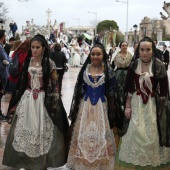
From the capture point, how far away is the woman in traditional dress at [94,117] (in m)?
5.93

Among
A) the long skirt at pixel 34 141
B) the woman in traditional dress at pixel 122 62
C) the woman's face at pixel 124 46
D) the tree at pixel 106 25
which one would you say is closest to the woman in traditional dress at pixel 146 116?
the long skirt at pixel 34 141

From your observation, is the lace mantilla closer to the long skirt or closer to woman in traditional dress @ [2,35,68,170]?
woman in traditional dress @ [2,35,68,170]

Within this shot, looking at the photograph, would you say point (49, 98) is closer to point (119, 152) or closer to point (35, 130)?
point (35, 130)

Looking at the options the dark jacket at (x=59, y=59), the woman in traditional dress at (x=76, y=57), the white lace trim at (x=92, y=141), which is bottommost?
the woman in traditional dress at (x=76, y=57)

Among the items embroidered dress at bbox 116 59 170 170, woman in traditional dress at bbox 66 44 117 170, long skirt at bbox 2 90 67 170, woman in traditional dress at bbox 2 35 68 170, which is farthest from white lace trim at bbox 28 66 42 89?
embroidered dress at bbox 116 59 170 170

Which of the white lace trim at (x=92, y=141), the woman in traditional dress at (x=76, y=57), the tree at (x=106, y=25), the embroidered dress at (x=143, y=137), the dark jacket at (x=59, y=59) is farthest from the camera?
the tree at (x=106, y=25)

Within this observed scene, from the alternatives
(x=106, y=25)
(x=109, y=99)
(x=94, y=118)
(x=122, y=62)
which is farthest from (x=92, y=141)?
(x=106, y=25)

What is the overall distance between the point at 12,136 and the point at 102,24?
92.1 meters

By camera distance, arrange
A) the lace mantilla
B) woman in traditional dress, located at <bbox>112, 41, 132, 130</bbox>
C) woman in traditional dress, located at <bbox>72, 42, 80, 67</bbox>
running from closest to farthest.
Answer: woman in traditional dress, located at <bbox>112, 41, 132, 130</bbox> → the lace mantilla → woman in traditional dress, located at <bbox>72, 42, 80, 67</bbox>

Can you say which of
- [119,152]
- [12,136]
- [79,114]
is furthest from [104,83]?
[12,136]

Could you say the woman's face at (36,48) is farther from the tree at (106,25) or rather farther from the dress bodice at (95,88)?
the tree at (106,25)

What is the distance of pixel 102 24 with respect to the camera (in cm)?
9700

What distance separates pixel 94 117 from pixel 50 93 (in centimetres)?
67

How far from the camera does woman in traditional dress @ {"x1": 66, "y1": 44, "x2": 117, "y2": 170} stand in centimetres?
593
